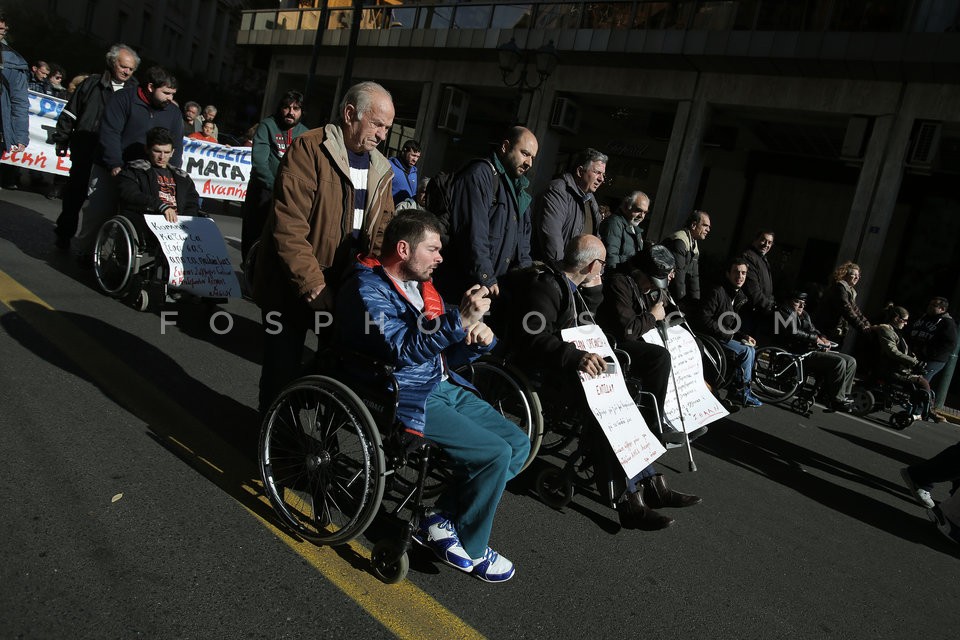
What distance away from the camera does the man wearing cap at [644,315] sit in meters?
4.49

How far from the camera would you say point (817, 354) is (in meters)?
8.30

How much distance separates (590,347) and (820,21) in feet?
43.2

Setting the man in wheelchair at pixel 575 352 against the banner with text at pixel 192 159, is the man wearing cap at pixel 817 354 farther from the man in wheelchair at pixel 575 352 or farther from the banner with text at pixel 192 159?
the banner with text at pixel 192 159

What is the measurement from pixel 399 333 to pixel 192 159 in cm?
1063

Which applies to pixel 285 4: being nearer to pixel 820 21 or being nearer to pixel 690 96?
pixel 690 96

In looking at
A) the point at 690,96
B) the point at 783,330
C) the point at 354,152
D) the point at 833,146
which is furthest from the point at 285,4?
the point at 354,152

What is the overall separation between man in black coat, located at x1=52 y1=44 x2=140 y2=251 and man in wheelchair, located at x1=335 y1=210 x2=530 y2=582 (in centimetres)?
493

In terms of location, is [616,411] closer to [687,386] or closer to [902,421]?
[687,386]

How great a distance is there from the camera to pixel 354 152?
11.6 ft

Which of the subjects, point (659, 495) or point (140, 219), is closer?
point (659, 495)

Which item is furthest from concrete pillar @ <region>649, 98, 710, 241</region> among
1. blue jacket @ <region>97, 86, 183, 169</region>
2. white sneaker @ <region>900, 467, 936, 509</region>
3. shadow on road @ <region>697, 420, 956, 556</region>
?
blue jacket @ <region>97, 86, 183, 169</region>

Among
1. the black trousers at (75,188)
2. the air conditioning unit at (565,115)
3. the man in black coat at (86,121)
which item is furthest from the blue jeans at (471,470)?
the air conditioning unit at (565,115)

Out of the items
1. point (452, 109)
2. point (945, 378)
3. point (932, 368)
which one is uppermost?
point (452, 109)

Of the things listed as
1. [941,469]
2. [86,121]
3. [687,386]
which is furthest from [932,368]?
[86,121]
